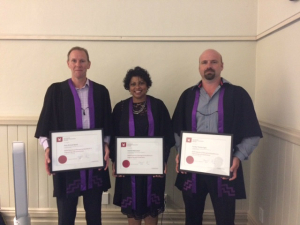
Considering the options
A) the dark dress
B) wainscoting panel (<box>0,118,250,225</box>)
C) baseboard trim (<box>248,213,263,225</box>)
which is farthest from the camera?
wainscoting panel (<box>0,118,250,225</box>)

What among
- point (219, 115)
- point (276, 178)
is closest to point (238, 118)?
point (219, 115)

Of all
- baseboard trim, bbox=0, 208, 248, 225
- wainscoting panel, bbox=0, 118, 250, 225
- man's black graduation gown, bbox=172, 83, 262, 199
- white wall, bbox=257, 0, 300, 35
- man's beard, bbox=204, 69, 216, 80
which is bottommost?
baseboard trim, bbox=0, 208, 248, 225

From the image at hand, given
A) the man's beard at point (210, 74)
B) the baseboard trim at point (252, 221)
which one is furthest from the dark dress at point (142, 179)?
the baseboard trim at point (252, 221)

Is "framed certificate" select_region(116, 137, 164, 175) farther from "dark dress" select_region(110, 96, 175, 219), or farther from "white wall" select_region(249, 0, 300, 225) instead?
"white wall" select_region(249, 0, 300, 225)

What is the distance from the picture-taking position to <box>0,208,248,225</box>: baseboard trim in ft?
8.26

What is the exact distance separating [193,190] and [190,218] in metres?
0.23

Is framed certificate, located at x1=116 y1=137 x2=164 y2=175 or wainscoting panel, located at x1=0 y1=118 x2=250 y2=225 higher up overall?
framed certificate, located at x1=116 y1=137 x2=164 y2=175

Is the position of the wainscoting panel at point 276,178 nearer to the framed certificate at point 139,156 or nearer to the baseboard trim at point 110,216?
the baseboard trim at point 110,216

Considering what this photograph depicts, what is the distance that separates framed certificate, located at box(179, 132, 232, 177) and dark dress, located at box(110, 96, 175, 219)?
196mm

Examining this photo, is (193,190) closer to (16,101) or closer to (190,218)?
(190,218)

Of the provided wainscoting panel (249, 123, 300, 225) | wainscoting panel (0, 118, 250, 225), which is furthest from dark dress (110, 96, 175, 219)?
wainscoting panel (249, 123, 300, 225)

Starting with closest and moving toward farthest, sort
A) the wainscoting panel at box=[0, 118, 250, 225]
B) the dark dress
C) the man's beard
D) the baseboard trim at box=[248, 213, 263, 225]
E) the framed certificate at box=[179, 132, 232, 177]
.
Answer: the framed certificate at box=[179, 132, 232, 177]
the man's beard
the dark dress
the baseboard trim at box=[248, 213, 263, 225]
the wainscoting panel at box=[0, 118, 250, 225]

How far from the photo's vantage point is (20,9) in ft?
7.79

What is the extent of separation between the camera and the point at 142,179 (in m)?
1.91
